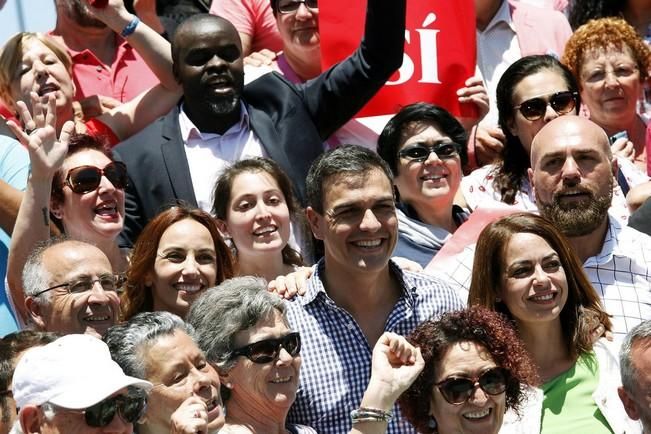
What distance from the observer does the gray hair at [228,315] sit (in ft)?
21.5

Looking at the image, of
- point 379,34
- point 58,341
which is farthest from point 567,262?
point 58,341

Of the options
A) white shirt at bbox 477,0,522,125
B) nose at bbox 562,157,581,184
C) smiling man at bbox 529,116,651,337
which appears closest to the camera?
smiling man at bbox 529,116,651,337

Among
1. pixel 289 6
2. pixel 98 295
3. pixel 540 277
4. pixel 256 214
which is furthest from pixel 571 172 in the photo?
pixel 98 295

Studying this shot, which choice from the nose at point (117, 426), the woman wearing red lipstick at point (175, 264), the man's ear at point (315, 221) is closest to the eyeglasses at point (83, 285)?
the woman wearing red lipstick at point (175, 264)

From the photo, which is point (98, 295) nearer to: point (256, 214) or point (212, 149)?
point (256, 214)

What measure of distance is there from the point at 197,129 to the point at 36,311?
1698 millimetres

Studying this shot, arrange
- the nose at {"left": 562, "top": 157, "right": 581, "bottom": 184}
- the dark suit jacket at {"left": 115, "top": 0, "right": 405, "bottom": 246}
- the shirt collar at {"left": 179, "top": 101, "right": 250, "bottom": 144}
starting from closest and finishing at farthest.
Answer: the nose at {"left": 562, "top": 157, "right": 581, "bottom": 184} → the dark suit jacket at {"left": 115, "top": 0, "right": 405, "bottom": 246} → the shirt collar at {"left": 179, "top": 101, "right": 250, "bottom": 144}

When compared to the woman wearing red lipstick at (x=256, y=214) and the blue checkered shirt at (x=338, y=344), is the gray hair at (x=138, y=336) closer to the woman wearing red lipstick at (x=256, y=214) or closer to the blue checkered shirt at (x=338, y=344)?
the blue checkered shirt at (x=338, y=344)

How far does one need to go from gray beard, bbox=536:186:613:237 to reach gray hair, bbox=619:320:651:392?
128 cm

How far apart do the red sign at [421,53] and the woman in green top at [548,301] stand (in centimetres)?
177

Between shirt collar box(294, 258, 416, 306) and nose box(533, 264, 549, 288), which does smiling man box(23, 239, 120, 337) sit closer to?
shirt collar box(294, 258, 416, 306)

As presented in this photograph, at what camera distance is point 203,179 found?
27.6 feet

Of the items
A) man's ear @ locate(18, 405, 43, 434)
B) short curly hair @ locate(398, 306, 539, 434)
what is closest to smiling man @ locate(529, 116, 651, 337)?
short curly hair @ locate(398, 306, 539, 434)

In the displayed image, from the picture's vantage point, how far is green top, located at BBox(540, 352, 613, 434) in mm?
6934
